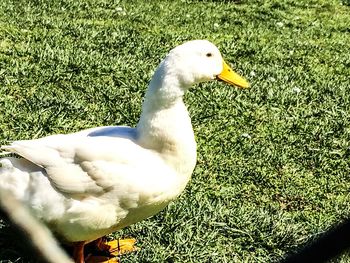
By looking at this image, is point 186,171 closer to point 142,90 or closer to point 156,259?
point 156,259

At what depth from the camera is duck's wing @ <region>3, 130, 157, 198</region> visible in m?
2.53

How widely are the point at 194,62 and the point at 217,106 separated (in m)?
2.59

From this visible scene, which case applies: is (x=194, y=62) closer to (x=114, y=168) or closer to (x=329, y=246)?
(x=114, y=168)

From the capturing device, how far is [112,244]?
3.13m

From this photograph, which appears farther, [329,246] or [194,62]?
[194,62]

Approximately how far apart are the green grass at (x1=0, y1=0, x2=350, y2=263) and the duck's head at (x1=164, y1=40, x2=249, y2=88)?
1031 mm

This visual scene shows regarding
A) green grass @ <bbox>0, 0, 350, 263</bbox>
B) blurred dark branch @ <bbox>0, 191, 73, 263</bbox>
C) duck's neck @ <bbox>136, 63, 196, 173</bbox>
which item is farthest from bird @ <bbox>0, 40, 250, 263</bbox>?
blurred dark branch @ <bbox>0, 191, 73, 263</bbox>

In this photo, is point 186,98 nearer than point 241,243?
No

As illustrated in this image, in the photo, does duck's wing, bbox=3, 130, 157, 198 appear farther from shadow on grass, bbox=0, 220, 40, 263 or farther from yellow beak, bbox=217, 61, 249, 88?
yellow beak, bbox=217, 61, 249, 88

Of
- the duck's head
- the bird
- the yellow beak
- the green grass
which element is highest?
the duck's head

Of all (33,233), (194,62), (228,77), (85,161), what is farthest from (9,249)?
(33,233)

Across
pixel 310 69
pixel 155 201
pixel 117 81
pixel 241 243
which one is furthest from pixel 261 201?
pixel 310 69

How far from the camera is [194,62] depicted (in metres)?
2.72

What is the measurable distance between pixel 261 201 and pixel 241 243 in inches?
20.9
